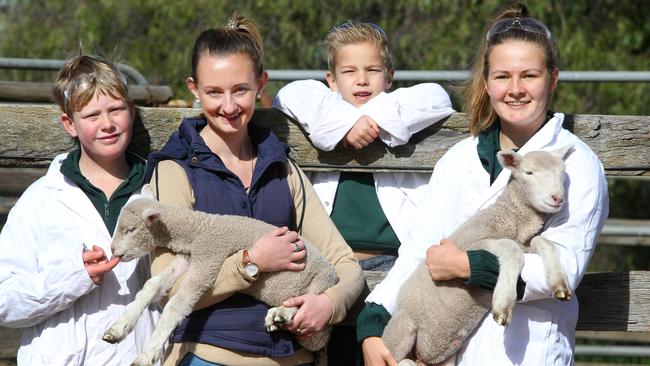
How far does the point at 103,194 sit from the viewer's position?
441 centimetres

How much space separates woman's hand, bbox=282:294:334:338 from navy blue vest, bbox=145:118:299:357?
8 cm

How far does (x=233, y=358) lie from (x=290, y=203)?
2.22ft

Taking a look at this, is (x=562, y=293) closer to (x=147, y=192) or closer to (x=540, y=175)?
(x=540, y=175)

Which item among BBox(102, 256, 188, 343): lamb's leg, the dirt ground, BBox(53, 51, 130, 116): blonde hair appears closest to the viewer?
BBox(102, 256, 188, 343): lamb's leg

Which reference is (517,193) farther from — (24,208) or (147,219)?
(24,208)

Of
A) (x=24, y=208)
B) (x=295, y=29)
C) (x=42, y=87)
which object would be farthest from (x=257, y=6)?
(x=24, y=208)

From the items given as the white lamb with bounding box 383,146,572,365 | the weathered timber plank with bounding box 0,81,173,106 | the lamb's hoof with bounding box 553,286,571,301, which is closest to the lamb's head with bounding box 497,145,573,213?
the white lamb with bounding box 383,146,572,365

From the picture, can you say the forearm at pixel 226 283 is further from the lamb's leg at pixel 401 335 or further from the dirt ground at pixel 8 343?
the dirt ground at pixel 8 343

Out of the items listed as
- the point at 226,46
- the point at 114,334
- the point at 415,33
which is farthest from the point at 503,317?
the point at 415,33

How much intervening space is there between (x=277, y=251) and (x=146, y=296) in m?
0.51

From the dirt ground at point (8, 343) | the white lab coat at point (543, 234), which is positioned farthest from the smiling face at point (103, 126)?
the dirt ground at point (8, 343)

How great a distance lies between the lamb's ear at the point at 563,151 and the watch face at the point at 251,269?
1.20 m

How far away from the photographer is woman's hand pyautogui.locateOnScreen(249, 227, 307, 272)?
401 cm

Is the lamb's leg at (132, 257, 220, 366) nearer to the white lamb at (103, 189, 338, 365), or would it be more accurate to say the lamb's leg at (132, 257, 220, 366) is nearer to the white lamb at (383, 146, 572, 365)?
the white lamb at (103, 189, 338, 365)
